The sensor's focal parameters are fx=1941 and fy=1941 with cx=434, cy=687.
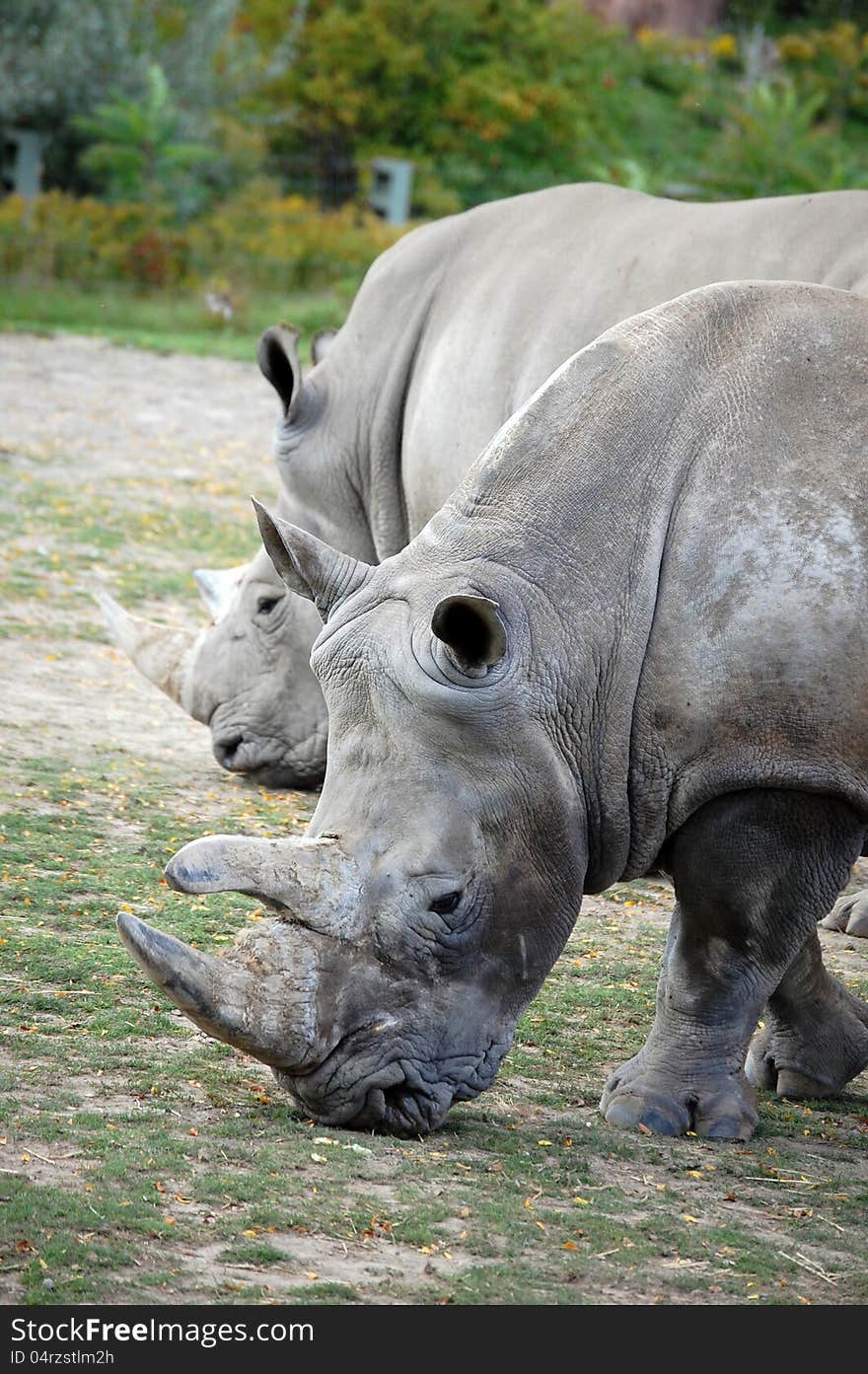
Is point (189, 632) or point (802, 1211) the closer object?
point (802, 1211)

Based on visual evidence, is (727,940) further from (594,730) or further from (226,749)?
(226,749)

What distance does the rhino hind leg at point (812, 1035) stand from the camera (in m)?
5.23

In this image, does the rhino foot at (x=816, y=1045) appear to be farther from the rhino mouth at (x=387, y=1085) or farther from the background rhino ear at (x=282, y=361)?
the background rhino ear at (x=282, y=361)

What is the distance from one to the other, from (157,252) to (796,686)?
19.8m

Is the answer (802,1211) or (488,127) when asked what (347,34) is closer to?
(488,127)

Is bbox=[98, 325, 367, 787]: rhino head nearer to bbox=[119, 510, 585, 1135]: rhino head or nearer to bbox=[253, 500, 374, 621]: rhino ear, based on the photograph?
bbox=[253, 500, 374, 621]: rhino ear

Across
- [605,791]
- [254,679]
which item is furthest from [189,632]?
[605,791]

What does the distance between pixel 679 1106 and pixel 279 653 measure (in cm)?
364

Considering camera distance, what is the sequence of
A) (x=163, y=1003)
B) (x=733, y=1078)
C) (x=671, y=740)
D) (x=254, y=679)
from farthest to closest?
(x=254, y=679), (x=163, y=1003), (x=733, y=1078), (x=671, y=740)

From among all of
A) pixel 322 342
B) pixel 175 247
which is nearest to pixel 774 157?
pixel 175 247

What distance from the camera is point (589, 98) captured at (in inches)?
1185

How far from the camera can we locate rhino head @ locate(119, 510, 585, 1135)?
418 centimetres

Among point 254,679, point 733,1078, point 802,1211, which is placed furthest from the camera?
point 254,679

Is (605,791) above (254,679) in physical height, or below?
above
